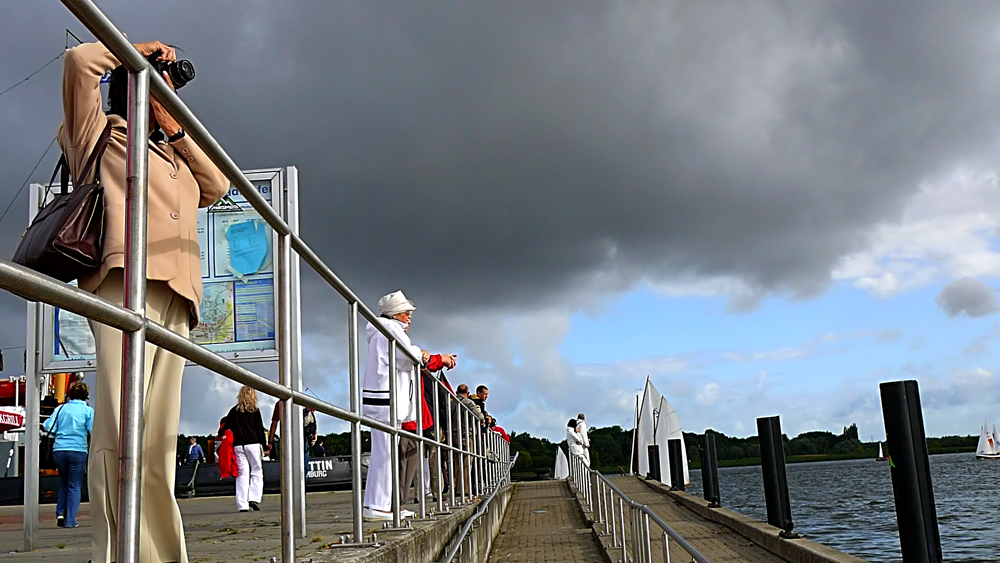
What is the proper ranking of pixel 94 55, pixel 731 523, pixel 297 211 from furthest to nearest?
pixel 731 523 < pixel 297 211 < pixel 94 55

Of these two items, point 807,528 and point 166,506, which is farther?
point 807,528

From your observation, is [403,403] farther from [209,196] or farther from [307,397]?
[209,196]

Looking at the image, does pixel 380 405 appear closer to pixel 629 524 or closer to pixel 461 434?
pixel 461 434

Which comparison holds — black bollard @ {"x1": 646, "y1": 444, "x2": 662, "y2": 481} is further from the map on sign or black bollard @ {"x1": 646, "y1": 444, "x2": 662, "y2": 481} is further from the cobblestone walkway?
the map on sign

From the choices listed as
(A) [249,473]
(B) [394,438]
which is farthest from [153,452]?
(A) [249,473]

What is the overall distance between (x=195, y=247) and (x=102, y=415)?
603 millimetres

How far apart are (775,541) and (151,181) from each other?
9.54 metres

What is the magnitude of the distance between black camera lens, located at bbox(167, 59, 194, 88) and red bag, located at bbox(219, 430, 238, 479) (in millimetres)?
6864

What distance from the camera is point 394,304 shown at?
675 cm

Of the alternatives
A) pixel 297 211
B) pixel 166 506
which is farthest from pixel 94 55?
pixel 297 211

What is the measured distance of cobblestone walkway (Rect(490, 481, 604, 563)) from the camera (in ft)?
36.4

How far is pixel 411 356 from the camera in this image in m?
5.68

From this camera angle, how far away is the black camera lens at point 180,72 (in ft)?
9.14

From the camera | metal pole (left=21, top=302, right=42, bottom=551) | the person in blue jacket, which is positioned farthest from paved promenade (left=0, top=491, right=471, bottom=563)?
the camera
